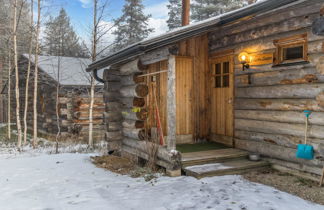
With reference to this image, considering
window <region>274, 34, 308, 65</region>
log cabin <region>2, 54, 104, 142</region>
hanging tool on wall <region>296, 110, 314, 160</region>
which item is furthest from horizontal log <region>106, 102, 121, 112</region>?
log cabin <region>2, 54, 104, 142</region>

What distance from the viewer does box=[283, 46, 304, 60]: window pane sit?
536 cm

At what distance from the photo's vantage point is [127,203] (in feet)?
13.7

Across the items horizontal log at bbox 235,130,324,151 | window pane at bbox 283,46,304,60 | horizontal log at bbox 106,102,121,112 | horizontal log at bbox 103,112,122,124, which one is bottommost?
horizontal log at bbox 235,130,324,151

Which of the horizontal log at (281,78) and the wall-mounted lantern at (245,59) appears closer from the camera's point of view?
the horizontal log at (281,78)

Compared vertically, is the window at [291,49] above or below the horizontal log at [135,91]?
above

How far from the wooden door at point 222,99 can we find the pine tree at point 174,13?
19584 mm

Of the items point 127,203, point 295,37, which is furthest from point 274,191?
point 295,37

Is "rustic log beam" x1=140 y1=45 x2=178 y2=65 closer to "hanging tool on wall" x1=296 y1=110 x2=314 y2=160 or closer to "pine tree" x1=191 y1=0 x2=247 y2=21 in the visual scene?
"hanging tool on wall" x1=296 y1=110 x2=314 y2=160

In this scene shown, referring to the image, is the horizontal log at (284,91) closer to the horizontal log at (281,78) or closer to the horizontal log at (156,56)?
the horizontal log at (281,78)

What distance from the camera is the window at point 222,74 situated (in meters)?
7.23

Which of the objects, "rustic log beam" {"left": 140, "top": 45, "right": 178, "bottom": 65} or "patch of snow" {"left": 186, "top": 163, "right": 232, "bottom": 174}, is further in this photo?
"rustic log beam" {"left": 140, "top": 45, "right": 178, "bottom": 65}

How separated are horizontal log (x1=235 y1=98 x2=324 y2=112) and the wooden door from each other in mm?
450

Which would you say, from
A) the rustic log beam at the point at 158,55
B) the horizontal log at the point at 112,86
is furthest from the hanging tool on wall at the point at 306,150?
the horizontal log at the point at 112,86

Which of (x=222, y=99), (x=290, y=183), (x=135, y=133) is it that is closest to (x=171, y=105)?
(x=135, y=133)
